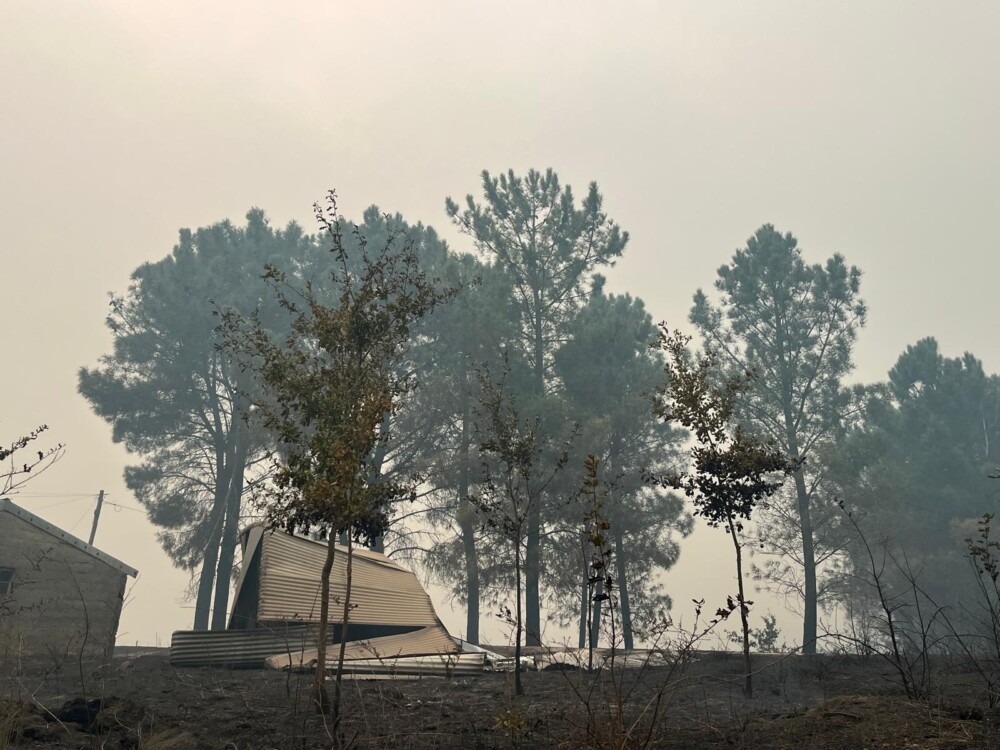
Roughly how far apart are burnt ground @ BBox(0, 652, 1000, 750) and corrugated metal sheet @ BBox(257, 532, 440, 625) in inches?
105

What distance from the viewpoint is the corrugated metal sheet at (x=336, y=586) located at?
58.0 ft

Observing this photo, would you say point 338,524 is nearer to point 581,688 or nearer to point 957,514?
point 581,688

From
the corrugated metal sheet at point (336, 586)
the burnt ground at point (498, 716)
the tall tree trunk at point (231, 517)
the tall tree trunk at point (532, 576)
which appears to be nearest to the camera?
the burnt ground at point (498, 716)

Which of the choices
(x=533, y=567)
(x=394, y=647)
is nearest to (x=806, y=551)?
(x=533, y=567)

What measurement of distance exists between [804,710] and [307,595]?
11672 mm

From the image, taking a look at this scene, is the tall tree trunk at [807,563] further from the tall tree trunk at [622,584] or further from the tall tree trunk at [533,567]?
the tall tree trunk at [533,567]

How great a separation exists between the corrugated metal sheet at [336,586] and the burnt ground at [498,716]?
266 centimetres

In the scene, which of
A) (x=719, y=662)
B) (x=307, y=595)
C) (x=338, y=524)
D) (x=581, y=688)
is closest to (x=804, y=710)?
(x=581, y=688)

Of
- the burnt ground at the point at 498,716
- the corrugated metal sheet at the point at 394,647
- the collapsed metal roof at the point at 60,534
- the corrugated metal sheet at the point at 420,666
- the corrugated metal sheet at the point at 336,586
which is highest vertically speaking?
the collapsed metal roof at the point at 60,534

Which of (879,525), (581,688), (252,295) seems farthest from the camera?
(252,295)

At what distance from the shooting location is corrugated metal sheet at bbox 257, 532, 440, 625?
17688 mm

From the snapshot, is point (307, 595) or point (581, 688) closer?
point (581, 688)

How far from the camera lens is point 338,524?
11.1m

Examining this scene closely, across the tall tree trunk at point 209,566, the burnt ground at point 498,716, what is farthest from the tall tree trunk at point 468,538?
the burnt ground at point 498,716
